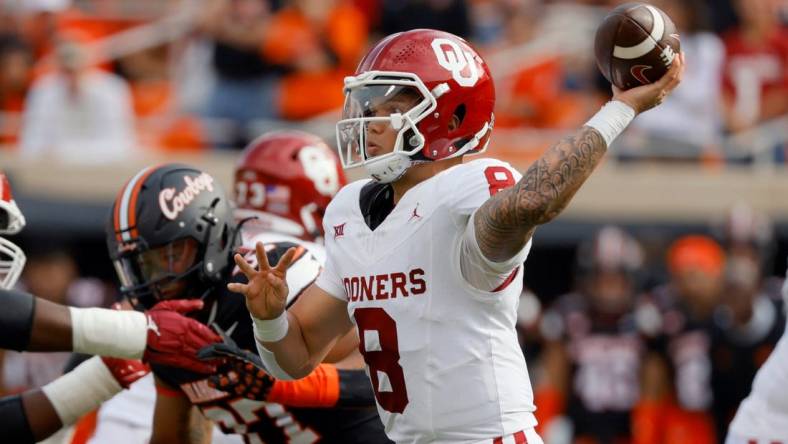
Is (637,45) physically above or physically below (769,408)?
above

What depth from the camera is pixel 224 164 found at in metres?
10.1

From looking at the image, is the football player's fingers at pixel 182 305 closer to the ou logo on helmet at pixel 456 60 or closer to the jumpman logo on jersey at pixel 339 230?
the jumpman logo on jersey at pixel 339 230

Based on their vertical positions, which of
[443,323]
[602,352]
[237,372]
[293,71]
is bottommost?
[602,352]

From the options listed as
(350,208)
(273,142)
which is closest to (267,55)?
(273,142)

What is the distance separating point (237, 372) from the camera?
181 inches

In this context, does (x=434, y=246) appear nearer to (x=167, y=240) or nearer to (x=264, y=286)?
(x=264, y=286)

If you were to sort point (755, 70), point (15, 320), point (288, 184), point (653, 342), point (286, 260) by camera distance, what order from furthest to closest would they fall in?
point (755, 70), point (653, 342), point (288, 184), point (15, 320), point (286, 260)

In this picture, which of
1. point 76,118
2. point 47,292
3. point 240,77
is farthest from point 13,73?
point 47,292

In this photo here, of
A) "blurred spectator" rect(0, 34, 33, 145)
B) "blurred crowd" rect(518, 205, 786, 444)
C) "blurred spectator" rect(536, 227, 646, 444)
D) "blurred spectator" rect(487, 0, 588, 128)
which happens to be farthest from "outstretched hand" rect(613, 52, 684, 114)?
"blurred spectator" rect(0, 34, 33, 145)

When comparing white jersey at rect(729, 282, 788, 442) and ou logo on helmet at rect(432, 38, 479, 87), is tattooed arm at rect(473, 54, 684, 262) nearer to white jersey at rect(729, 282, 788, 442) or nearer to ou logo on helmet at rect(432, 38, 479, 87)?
ou logo on helmet at rect(432, 38, 479, 87)

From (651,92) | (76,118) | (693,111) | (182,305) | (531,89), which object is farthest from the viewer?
(531,89)

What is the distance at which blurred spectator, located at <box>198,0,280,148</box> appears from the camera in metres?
10.6

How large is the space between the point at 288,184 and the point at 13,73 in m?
5.08

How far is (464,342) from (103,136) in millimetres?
6570
